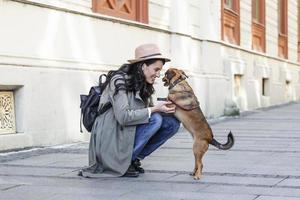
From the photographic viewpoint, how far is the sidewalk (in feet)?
19.5

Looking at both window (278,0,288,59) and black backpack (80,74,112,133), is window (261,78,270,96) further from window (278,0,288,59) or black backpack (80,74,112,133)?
black backpack (80,74,112,133)

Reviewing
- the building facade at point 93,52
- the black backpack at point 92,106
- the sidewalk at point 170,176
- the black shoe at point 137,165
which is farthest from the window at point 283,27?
the black backpack at point 92,106

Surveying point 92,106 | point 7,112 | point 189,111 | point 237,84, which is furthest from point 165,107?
point 237,84

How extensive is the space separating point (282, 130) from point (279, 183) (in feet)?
21.8

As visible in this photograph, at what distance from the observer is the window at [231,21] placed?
60.3ft

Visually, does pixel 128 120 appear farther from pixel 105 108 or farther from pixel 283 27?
pixel 283 27

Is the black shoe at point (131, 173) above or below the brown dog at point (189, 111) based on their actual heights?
below

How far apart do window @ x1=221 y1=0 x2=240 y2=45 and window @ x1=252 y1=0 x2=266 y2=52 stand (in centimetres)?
253

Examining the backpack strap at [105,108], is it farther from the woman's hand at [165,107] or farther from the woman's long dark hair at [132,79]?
the woman's hand at [165,107]

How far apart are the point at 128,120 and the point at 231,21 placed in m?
13.1

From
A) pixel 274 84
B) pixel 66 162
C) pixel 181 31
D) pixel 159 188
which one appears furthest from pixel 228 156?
pixel 274 84

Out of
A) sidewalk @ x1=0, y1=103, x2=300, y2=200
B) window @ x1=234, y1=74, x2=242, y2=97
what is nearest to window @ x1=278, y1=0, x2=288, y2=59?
window @ x1=234, y1=74, x2=242, y2=97

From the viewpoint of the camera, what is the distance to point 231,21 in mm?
19156

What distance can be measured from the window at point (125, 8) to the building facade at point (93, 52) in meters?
0.02
